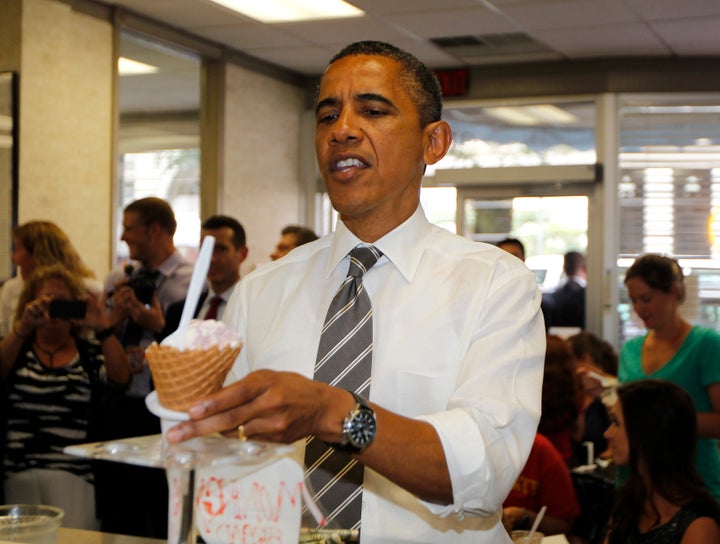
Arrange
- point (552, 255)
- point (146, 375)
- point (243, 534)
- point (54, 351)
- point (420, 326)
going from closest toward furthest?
point (243, 534), point (420, 326), point (54, 351), point (146, 375), point (552, 255)

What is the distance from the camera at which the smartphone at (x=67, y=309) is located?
3.48 metres

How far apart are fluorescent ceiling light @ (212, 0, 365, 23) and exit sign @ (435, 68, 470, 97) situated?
5.97 ft

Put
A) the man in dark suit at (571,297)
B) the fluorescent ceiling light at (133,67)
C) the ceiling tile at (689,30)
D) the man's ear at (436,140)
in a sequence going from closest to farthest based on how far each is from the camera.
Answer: the man's ear at (436,140), the ceiling tile at (689,30), the fluorescent ceiling light at (133,67), the man in dark suit at (571,297)

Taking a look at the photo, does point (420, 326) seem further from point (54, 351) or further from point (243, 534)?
point (54, 351)

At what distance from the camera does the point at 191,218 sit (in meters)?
7.09

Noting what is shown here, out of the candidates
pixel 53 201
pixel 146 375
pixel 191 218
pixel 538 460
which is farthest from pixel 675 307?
pixel 191 218

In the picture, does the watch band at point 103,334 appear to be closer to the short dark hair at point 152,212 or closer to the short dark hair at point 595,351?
the short dark hair at point 152,212

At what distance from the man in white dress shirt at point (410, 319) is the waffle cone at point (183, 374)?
0.21 meters

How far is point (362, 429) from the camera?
42.7 inches

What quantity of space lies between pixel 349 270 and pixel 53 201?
4264 millimetres

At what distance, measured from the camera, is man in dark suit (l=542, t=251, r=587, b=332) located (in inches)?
292

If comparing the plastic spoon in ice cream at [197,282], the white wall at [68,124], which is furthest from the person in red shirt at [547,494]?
the white wall at [68,124]

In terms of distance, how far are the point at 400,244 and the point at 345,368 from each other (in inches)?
9.3

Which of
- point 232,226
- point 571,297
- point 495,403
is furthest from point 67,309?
point 571,297
